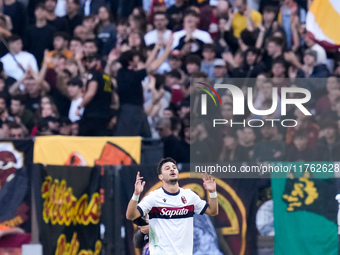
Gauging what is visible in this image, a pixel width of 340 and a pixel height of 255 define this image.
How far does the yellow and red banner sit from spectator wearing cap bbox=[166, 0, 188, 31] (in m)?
3.75

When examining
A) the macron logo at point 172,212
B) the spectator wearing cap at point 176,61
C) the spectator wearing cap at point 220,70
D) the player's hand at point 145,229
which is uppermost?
the spectator wearing cap at point 176,61

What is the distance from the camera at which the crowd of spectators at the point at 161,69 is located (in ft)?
45.0

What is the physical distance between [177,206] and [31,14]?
958 centimetres

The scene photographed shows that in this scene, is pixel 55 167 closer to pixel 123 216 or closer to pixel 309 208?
pixel 123 216

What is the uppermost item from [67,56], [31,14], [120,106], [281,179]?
[31,14]

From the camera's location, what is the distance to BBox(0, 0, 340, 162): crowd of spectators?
13.7 meters

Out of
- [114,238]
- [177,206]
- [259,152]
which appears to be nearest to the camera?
[177,206]

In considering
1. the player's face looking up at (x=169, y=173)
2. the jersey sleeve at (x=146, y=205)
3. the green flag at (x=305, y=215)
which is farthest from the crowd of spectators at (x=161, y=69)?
the jersey sleeve at (x=146, y=205)

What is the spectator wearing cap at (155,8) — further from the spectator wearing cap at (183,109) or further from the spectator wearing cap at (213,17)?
the spectator wearing cap at (183,109)

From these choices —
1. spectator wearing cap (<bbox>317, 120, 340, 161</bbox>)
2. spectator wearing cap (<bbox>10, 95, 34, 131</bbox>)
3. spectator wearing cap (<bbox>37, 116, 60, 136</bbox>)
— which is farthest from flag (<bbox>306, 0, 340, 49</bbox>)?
spectator wearing cap (<bbox>10, 95, 34, 131</bbox>)

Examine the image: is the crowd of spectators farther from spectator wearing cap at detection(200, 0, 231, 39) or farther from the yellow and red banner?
the yellow and red banner

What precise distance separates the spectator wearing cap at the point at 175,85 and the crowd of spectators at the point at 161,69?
0.02 meters

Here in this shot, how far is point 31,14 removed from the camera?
1786 centimetres

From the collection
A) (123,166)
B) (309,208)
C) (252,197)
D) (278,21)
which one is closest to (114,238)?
(123,166)
